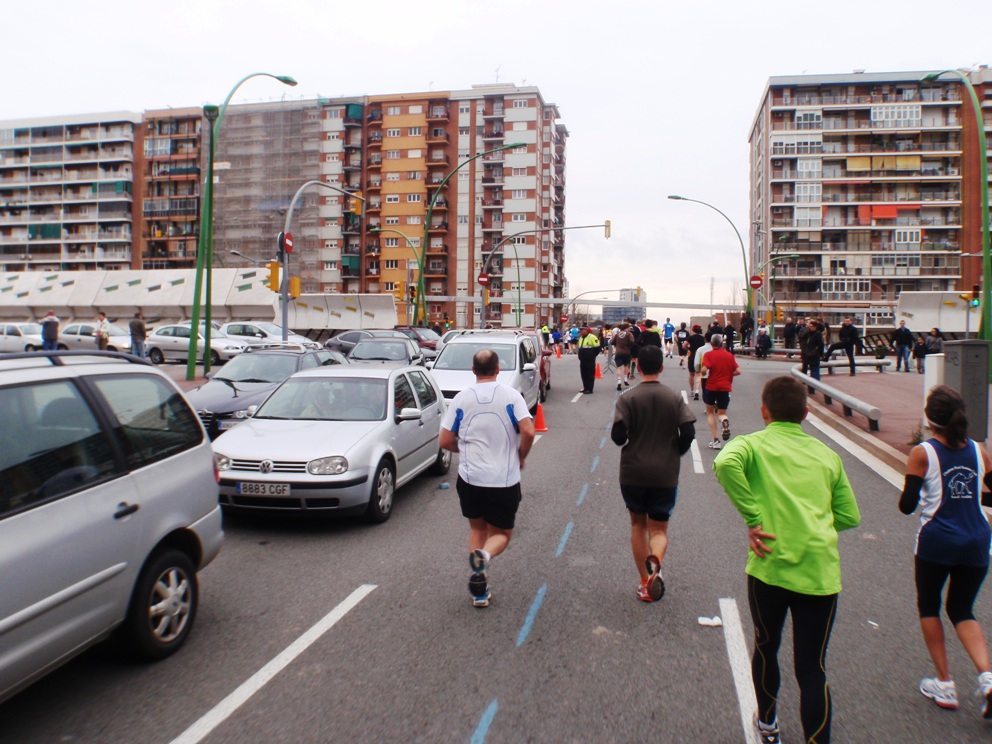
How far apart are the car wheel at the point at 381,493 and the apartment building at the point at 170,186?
299ft

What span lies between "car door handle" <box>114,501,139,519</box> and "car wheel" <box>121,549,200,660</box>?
0.38 metres

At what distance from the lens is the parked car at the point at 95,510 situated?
3357 millimetres

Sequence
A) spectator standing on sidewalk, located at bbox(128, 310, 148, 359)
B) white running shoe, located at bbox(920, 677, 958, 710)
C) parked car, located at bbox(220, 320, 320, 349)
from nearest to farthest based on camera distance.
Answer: white running shoe, located at bbox(920, 677, 958, 710) → spectator standing on sidewalk, located at bbox(128, 310, 148, 359) → parked car, located at bbox(220, 320, 320, 349)

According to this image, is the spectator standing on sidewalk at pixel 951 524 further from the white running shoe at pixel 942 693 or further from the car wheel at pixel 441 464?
the car wheel at pixel 441 464

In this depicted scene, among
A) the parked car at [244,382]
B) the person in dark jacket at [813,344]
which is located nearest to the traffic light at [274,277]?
the parked car at [244,382]

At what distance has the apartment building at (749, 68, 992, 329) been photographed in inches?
3140

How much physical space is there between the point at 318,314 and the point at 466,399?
37518mm

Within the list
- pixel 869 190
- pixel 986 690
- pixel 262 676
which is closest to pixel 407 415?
pixel 262 676

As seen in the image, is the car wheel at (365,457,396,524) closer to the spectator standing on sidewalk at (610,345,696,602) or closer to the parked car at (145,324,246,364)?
the spectator standing on sidewalk at (610,345,696,602)

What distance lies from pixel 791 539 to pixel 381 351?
15418 millimetres

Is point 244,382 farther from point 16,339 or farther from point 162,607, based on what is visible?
point 16,339

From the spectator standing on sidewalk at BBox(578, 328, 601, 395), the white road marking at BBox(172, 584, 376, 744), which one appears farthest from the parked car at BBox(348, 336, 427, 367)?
the white road marking at BBox(172, 584, 376, 744)

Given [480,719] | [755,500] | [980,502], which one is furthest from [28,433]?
[980,502]

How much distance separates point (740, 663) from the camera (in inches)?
172
